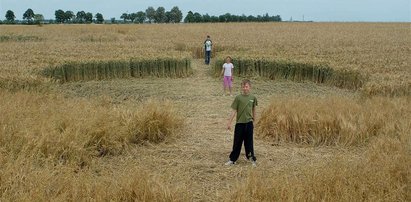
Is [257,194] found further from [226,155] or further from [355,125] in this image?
[355,125]

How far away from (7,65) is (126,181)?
12210 mm

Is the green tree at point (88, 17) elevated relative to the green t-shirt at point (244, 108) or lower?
elevated

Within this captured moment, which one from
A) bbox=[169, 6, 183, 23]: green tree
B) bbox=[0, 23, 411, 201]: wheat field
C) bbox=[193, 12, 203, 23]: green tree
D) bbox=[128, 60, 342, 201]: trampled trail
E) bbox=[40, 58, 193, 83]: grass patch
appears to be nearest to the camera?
bbox=[0, 23, 411, 201]: wheat field

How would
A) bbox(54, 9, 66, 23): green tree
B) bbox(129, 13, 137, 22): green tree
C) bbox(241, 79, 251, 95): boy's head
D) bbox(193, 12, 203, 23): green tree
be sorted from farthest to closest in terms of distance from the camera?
bbox(129, 13, 137, 22): green tree
bbox(193, 12, 203, 23): green tree
bbox(54, 9, 66, 23): green tree
bbox(241, 79, 251, 95): boy's head

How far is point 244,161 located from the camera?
6.84 meters

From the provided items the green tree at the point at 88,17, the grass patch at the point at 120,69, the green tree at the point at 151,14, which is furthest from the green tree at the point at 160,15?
the grass patch at the point at 120,69

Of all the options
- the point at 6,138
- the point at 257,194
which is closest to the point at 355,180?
the point at 257,194

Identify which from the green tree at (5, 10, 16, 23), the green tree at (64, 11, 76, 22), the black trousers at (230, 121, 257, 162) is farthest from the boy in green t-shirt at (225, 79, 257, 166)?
the green tree at (5, 10, 16, 23)

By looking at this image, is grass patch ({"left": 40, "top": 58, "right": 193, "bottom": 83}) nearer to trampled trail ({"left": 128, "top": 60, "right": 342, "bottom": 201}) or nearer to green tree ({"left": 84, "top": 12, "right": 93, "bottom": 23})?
trampled trail ({"left": 128, "top": 60, "right": 342, "bottom": 201})

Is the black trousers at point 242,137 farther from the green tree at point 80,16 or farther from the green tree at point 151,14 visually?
the green tree at point 151,14

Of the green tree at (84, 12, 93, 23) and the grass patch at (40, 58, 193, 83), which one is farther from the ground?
the green tree at (84, 12, 93, 23)

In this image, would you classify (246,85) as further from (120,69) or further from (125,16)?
(125,16)

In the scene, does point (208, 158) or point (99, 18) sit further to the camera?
point (99, 18)

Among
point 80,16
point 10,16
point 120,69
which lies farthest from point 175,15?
point 120,69
